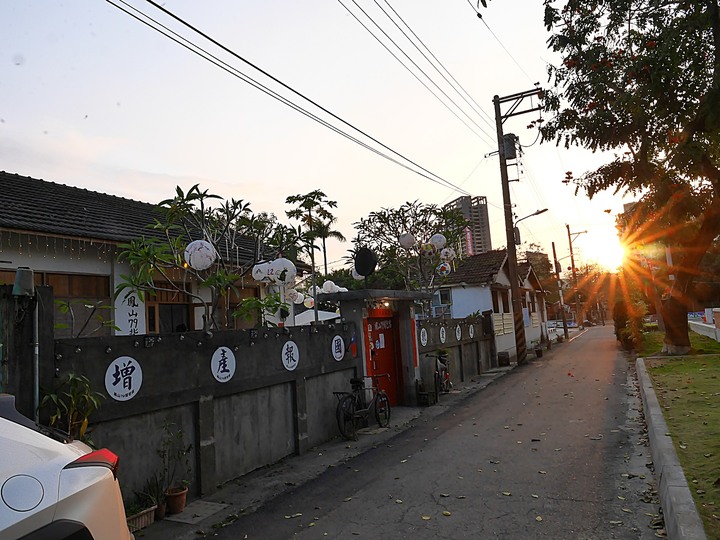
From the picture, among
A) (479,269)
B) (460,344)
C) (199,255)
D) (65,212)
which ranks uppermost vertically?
(65,212)

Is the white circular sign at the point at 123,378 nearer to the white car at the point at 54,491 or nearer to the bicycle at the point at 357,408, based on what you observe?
the white car at the point at 54,491

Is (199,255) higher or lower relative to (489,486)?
higher

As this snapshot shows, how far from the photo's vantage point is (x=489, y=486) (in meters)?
6.15

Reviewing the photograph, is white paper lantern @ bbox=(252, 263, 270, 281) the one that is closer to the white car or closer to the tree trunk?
the white car

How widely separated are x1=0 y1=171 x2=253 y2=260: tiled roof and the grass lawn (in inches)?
312

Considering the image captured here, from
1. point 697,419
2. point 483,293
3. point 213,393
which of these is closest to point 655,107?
point 697,419

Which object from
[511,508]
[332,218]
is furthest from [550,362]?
[511,508]

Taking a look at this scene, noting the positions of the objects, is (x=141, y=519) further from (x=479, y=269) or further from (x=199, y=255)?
(x=479, y=269)

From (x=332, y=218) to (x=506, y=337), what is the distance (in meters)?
11.2

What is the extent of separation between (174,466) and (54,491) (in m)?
4.31

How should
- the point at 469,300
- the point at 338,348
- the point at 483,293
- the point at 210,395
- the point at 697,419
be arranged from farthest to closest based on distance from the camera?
1. the point at 469,300
2. the point at 483,293
3. the point at 338,348
4. the point at 697,419
5. the point at 210,395

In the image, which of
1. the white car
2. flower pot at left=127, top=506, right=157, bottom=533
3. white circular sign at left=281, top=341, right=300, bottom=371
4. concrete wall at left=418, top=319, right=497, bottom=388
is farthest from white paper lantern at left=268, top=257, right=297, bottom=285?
the white car

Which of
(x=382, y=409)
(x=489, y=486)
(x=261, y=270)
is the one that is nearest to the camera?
(x=489, y=486)

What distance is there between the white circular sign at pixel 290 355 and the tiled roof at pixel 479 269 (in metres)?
18.5
